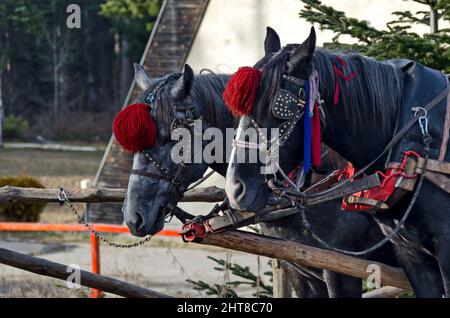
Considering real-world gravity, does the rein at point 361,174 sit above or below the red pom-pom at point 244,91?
below

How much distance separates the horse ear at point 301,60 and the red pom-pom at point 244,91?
197 mm

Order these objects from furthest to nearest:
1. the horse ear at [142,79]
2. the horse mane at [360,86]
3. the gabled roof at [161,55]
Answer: the gabled roof at [161,55]
the horse ear at [142,79]
the horse mane at [360,86]

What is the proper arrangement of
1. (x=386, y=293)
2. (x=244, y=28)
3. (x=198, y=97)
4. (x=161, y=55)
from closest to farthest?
(x=198, y=97)
(x=386, y=293)
(x=244, y=28)
(x=161, y=55)

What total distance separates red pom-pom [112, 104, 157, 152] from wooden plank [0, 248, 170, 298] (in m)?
0.99

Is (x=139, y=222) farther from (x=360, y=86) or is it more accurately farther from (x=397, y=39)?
(x=397, y=39)

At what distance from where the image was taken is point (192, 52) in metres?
15.7

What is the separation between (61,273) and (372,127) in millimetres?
2209

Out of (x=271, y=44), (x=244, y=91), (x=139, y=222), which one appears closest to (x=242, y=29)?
(x=271, y=44)

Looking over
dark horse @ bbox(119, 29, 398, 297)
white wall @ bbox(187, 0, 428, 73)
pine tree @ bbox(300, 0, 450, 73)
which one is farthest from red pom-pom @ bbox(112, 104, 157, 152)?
white wall @ bbox(187, 0, 428, 73)

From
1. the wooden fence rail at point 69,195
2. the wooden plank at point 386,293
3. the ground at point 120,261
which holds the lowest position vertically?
the ground at point 120,261

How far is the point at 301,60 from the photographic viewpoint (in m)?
5.34

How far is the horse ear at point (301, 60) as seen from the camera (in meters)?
5.30

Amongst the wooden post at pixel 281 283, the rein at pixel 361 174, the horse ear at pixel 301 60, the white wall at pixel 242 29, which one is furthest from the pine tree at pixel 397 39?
the white wall at pixel 242 29

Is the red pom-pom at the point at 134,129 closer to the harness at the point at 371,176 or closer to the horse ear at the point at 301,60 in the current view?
the harness at the point at 371,176
